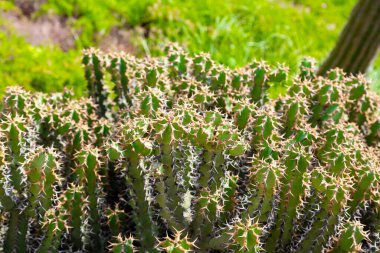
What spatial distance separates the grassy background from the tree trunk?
1.26 ft

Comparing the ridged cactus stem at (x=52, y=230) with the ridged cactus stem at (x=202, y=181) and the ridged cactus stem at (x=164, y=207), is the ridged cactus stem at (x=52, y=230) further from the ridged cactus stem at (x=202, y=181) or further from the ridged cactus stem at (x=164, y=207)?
the ridged cactus stem at (x=202, y=181)

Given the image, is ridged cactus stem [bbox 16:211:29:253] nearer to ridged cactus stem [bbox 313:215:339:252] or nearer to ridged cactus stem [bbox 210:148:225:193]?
ridged cactus stem [bbox 210:148:225:193]

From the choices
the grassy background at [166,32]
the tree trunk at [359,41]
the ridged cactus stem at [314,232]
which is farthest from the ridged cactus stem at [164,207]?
the tree trunk at [359,41]

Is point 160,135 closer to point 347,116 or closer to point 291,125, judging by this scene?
point 291,125

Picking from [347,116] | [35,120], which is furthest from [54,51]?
[347,116]

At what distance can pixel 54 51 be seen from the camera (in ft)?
14.9

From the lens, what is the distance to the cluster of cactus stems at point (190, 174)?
2062mm

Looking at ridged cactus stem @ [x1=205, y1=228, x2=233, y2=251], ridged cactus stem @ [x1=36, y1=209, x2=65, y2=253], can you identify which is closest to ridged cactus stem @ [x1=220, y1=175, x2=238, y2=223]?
ridged cactus stem @ [x1=205, y1=228, x2=233, y2=251]

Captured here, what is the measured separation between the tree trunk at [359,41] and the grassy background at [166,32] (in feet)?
1.26

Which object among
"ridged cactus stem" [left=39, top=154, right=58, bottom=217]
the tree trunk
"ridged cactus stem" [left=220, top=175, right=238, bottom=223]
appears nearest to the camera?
"ridged cactus stem" [left=39, top=154, right=58, bottom=217]

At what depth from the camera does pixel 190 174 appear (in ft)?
7.26

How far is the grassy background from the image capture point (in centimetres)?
428

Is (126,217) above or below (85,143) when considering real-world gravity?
below

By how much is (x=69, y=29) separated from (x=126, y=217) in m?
2.87
